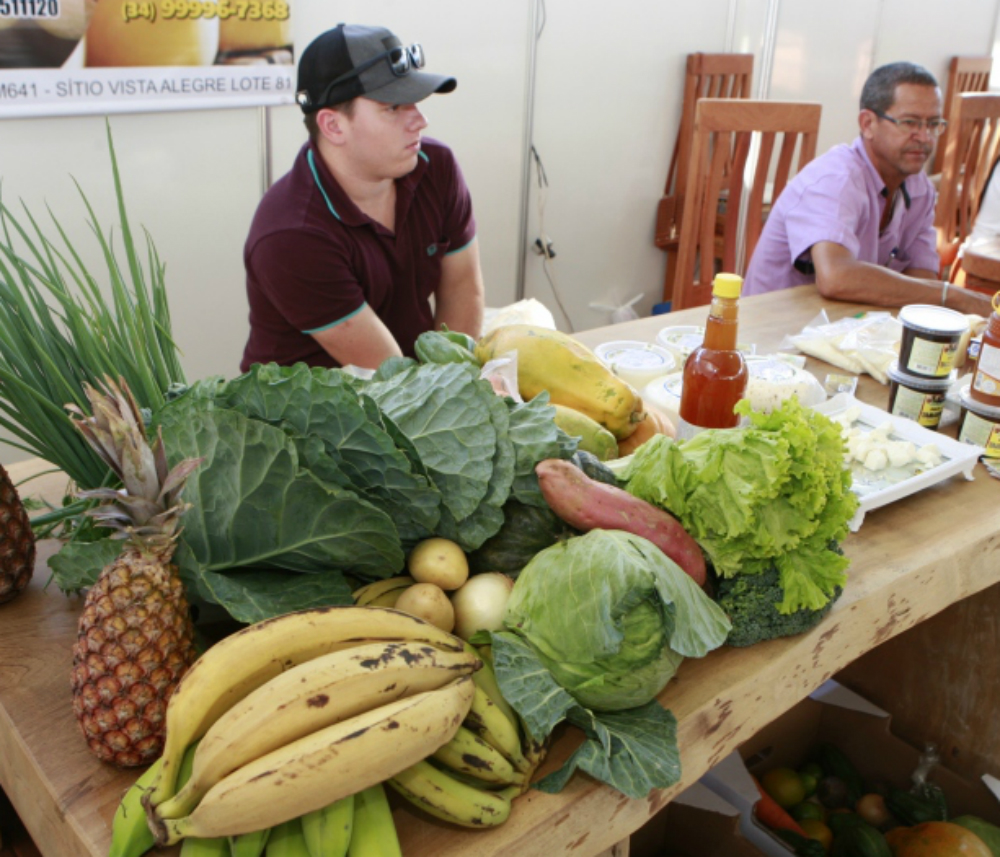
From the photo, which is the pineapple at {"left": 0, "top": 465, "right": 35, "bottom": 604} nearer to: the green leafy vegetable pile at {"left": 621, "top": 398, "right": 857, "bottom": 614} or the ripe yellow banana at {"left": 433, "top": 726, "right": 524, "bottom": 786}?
the ripe yellow banana at {"left": 433, "top": 726, "right": 524, "bottom": 786}

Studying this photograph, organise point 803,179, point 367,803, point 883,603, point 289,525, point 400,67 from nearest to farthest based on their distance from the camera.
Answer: point 367,803, point 289,525, point 883,603, point 400,67, point 803,179

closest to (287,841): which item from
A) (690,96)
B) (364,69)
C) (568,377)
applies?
(568,377)

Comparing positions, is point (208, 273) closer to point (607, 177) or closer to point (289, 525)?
point (607, 177)

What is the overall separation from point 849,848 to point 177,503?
1.40 m

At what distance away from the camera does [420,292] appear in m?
2.46

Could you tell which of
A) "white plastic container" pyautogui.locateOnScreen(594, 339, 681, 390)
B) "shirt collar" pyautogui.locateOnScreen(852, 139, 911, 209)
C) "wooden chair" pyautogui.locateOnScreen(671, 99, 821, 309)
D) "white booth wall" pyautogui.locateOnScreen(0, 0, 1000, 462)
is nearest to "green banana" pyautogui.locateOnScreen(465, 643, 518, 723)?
"white plastic container" pyautogui.locateOnScreen(594, 339, 681, 390)

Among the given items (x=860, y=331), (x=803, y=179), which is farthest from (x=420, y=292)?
(x=803, y=179)

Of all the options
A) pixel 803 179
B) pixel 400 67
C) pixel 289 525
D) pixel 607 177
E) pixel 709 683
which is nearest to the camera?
pixel 289 525

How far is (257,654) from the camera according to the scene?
0.81m

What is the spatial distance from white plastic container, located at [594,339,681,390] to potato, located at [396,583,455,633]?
2.81 feet

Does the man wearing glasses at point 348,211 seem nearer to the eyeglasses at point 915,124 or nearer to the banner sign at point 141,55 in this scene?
the banner sign at point 141,55

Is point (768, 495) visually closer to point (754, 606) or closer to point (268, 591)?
point (754, 606)

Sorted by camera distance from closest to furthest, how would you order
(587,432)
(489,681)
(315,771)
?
1. (315,771)
2. (489,681)
3. (587,432)

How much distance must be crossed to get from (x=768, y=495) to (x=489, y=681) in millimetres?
358
